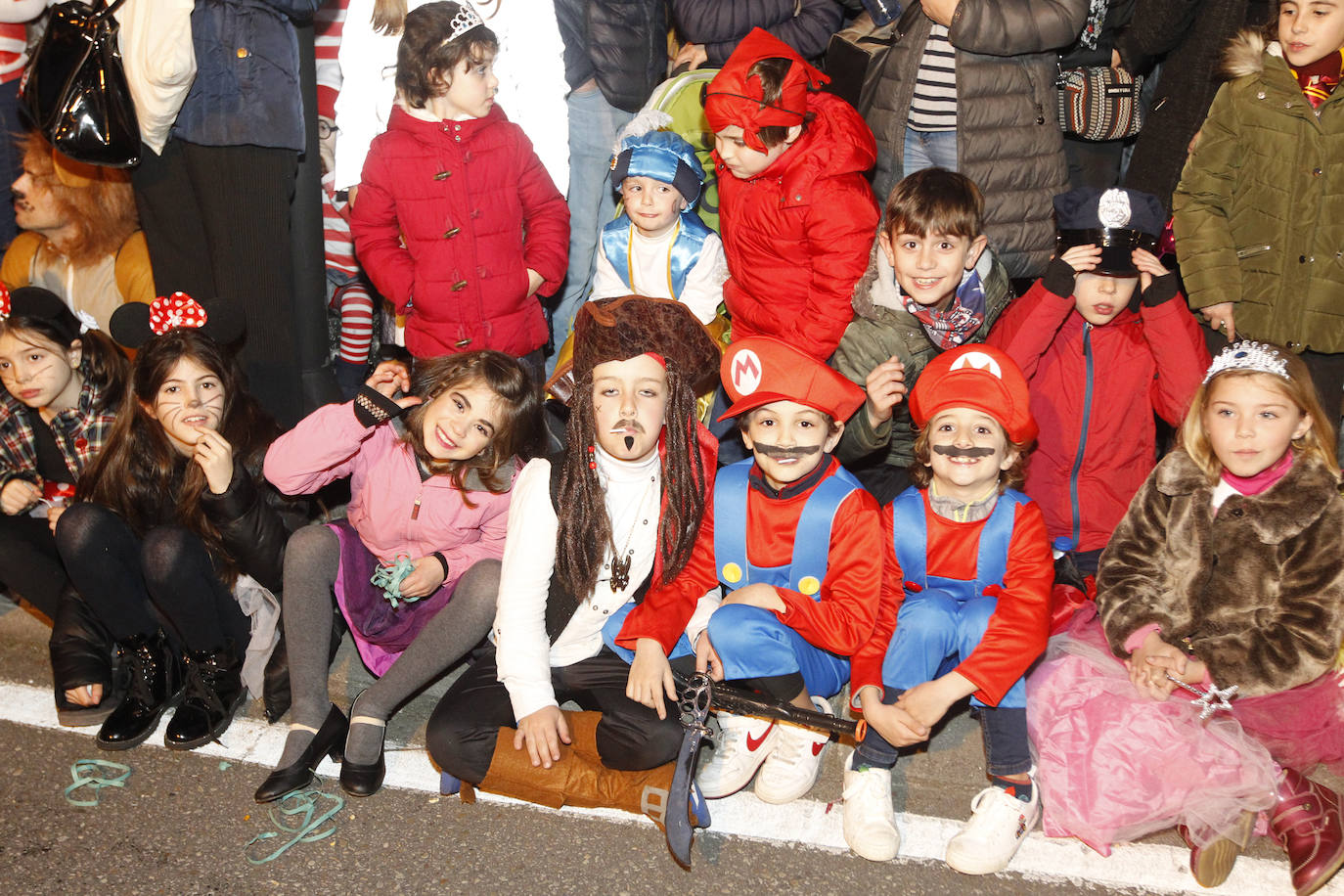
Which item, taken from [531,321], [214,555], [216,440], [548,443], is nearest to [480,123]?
[531,321]

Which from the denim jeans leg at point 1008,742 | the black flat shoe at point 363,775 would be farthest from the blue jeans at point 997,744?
the black flat shoe at point 363,775

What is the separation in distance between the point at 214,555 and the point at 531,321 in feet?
4.74

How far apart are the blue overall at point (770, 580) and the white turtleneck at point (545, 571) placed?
231 mm

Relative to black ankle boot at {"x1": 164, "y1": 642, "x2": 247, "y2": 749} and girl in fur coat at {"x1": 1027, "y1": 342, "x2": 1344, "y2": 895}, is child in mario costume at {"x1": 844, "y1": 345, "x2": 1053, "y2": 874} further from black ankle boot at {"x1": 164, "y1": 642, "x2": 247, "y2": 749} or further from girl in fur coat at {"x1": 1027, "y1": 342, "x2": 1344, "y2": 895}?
black ankle boot at {"x1": 164, "y1": 642, "x2": 247, "y2": 749}

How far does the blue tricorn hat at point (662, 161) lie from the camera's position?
4.37 m

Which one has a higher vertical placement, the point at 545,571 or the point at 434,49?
the point at 434,49

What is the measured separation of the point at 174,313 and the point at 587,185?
1.70m

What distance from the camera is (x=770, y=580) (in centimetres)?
363

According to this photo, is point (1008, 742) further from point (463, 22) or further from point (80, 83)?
point (80, 83)

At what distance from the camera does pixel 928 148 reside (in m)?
4.29

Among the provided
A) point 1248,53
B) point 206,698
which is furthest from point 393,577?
point 1248,53

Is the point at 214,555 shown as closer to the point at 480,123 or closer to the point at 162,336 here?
the point at 162,336

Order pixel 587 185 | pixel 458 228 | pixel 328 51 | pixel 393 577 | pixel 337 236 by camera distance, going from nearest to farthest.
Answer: pixel 393 577, pixel 458 228, pixel 587 185, pixel 328 51, pixel 337 236

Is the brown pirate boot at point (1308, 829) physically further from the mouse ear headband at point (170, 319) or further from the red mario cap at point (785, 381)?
the mouse ear headband at point (170, 319)
